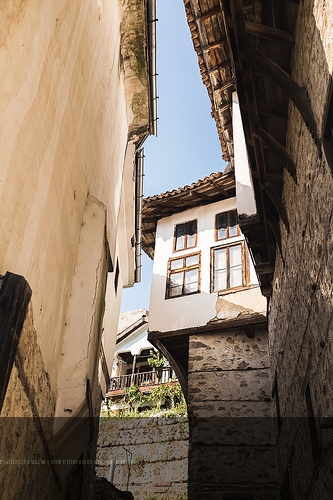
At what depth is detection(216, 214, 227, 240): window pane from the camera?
1151 centimetres

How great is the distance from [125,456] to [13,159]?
14200 millimetres

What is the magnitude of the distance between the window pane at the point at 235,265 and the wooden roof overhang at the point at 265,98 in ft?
7.38

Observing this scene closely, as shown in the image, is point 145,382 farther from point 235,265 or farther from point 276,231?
point 276,231

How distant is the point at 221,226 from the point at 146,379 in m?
12.4

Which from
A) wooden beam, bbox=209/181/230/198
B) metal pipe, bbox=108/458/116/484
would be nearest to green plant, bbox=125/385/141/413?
metal pipe, bbox=108/458/116/484

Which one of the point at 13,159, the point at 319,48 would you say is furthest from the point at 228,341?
the point at 13,159

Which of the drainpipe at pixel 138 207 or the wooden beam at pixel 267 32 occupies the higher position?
the drainpipe at pixel 138 207

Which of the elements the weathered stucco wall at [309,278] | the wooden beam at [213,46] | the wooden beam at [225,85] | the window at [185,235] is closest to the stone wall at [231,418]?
the weathered stucco wall at [309,278]

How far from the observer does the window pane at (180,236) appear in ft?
39.5

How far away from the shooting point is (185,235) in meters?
12.2

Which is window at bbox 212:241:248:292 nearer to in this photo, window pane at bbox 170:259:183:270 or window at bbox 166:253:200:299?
window at bbox 166:253:200:299

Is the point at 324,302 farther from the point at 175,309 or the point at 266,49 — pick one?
the point at 175,309

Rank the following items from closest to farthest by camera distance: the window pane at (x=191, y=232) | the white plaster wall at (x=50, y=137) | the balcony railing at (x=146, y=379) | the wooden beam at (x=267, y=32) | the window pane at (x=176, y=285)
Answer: the white plaster wall at (x=50, y=137) < the wooden beam at (x=267, y=32) < the window pane at (x=176, y=285) < the window pane at (x=191, y=232) < the balcony railing at (x=146, y=379)

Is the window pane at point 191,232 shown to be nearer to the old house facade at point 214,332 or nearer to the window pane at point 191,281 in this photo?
the old house facade at point 214,332
